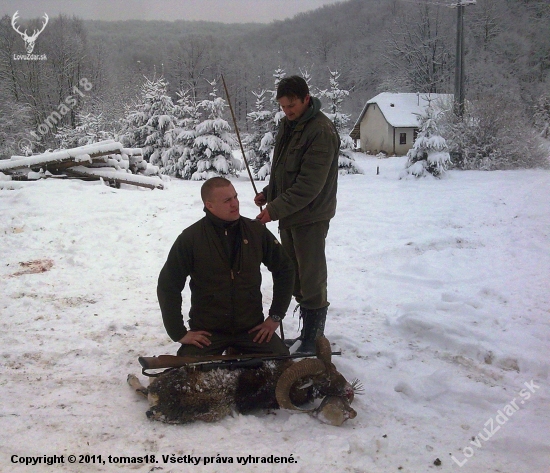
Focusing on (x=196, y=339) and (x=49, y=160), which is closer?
(x=196, y=339)

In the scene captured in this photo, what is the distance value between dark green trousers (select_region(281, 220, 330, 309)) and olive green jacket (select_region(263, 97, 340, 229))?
0.24 ft

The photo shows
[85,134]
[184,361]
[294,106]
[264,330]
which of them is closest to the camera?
[184,361]

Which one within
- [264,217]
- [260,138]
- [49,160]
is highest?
[260,138]

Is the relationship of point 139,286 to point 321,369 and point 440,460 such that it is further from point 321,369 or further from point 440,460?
point 440,460

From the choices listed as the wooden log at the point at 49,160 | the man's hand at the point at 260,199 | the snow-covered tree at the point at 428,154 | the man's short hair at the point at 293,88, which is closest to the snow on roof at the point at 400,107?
the snow-covered tree at the point at 428,154

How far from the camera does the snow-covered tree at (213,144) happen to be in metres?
19.8

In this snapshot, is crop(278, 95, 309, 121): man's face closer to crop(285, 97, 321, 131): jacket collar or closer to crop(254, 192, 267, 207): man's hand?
crop(285, 97, 321, 131): jacket collar

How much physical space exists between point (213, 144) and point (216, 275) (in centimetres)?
1785

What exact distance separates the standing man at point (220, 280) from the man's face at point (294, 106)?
0.75 metres

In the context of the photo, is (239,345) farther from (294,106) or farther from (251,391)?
(294,106)

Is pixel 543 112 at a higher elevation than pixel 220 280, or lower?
higher

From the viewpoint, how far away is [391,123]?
33.1 m

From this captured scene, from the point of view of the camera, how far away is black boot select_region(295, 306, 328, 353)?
3.28 metres

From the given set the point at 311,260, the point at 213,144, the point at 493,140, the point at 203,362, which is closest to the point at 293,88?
the point at 311,260
